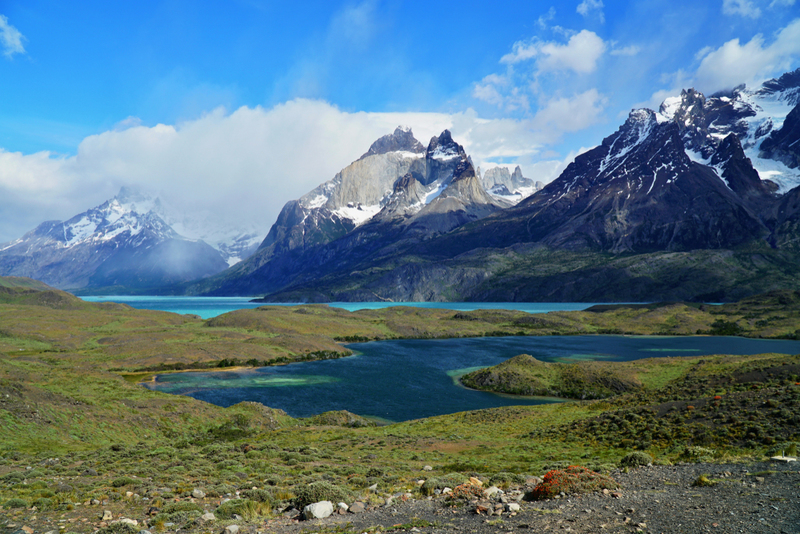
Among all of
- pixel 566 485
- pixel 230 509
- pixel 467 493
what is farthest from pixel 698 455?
pixel 230 509

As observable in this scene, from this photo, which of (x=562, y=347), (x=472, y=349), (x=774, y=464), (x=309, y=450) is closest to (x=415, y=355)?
(x=472, y=349)

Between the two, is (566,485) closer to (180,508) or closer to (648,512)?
(648,512)

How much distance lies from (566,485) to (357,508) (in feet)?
28.5

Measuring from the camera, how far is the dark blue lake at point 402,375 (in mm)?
73125

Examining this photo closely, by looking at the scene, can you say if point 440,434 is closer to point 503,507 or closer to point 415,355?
point 503,507

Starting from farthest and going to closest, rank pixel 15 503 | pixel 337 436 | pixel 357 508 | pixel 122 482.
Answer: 1. pixel 337 436
2. pixel 122 482
3. pixel 15 503
4. pixel 357 508

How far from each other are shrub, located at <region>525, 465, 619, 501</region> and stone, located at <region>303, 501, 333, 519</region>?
8157 mm

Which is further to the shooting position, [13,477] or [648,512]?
[13,477]

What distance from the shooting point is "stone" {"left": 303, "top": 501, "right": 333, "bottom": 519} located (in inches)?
723

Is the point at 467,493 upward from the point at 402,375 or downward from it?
upward

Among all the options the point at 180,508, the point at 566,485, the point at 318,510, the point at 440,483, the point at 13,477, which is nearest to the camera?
the point at 566,485

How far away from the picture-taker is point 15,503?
19609mm

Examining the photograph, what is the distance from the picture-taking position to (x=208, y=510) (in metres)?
19.7

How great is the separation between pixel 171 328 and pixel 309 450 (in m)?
128
